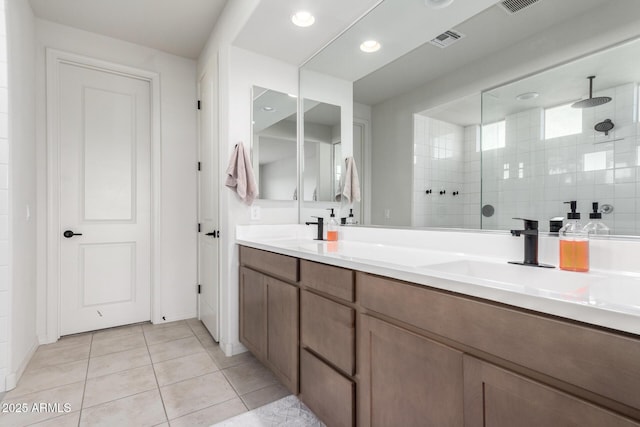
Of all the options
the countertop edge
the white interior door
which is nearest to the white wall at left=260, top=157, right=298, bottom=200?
the white interior door

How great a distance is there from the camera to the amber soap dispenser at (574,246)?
979mm

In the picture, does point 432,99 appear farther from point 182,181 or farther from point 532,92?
point 182,181

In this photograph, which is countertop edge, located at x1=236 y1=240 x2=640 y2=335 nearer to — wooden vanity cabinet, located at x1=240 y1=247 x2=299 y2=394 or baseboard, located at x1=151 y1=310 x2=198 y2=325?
wooden vanity cabinet, located at x1=240 y1=247 x2=299 y2=394

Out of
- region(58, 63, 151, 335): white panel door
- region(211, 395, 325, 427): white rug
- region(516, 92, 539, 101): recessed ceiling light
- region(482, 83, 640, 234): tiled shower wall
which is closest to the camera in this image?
region(482, 83, 640, 234): tiled shower wall

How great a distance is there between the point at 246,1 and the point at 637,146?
207 cm

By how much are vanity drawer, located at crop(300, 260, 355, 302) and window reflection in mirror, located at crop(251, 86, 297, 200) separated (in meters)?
1.11

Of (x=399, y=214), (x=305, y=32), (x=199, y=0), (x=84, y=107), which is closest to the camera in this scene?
(x=399, y=214)

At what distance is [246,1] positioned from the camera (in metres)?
1.96

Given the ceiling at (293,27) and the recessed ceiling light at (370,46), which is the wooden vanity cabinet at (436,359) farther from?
the ceiling at (293,27)

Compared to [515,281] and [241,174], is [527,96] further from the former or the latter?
[241,174]

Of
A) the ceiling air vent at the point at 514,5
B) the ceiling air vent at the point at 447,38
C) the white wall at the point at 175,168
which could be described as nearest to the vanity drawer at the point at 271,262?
the white wall at the point at 175,168

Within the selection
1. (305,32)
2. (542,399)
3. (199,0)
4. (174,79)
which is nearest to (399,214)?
(542,399)

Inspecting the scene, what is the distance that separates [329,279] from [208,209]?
71.3 inches

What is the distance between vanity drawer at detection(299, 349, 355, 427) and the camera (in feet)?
3.95
